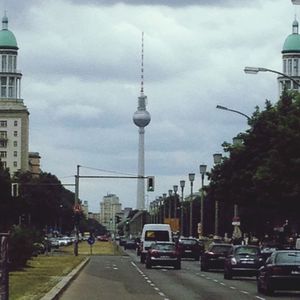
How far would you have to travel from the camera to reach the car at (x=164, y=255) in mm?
62094

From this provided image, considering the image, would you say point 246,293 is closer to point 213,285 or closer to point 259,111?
point 213,285

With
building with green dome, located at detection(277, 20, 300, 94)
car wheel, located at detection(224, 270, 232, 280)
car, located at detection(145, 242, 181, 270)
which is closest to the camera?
car wheel, located at detection(224, 270, 232, 280)

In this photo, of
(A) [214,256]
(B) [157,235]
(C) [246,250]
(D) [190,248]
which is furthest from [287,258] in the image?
(D) [190,248]

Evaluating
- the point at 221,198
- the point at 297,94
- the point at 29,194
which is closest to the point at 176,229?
the point at 29,194

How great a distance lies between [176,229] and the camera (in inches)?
5876

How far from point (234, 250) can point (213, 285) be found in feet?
21.8

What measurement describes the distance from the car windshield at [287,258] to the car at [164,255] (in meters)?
25.6

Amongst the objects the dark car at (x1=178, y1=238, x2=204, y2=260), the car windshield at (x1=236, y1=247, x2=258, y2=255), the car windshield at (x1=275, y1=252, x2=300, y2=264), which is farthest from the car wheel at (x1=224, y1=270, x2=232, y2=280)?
the dark car at (x1=178, y1=238, x2=204, y2=260)

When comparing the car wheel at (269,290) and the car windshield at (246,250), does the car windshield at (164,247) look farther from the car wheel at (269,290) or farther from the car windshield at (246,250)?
the car wheel at (269,290)

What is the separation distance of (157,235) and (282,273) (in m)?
41.5

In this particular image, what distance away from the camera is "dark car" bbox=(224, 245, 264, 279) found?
4816 cm

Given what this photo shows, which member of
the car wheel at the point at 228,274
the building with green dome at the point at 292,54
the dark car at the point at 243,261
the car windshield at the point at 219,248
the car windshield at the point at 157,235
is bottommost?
the car wheel at the point at 228,274

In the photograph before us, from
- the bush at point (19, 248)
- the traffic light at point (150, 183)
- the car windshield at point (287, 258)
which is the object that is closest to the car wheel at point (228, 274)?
the bush at point (19, 248)

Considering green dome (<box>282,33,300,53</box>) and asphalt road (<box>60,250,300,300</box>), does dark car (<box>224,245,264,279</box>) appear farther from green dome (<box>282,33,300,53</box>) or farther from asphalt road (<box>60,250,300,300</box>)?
green dome (<box>282,33,300,53</box>)
